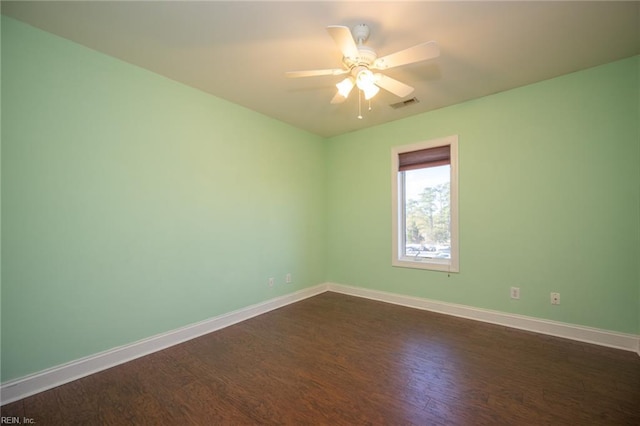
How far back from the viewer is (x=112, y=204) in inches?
87.8

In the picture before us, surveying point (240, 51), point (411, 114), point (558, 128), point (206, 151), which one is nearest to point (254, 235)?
point (206, 151)

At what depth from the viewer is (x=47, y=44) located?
1.95 meters

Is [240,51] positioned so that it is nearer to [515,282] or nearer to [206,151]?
[206,151]

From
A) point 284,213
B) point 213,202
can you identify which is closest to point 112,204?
point 213,202

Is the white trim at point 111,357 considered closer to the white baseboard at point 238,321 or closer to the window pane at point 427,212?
the white baseboard at point 238,321

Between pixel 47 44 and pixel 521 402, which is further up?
pixel 47 44

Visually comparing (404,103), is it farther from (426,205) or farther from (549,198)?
(549,198)

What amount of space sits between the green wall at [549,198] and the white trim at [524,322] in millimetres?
63

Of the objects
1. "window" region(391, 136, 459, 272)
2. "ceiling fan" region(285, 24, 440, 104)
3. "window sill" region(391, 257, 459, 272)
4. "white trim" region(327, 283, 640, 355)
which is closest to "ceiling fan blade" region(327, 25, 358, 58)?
"ceiling fan" region(285, 24, 440, 104)

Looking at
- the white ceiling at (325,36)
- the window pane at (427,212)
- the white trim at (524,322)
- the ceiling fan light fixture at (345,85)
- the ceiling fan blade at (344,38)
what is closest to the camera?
the ceiling fan blade at (344,38)

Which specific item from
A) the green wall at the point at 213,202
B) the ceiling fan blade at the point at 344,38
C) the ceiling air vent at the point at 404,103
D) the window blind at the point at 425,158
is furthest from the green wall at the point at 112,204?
the window blind at the point at 425,158

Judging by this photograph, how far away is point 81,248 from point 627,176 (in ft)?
15.3

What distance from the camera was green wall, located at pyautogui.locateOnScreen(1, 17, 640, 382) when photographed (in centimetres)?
189

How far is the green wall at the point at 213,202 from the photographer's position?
1889 mm
